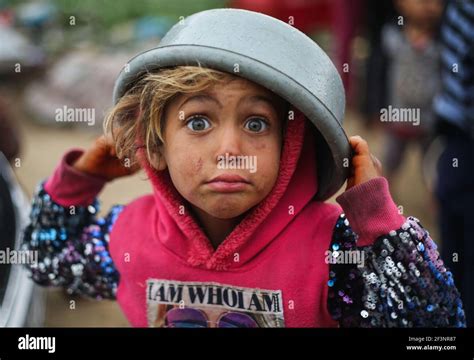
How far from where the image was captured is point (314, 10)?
436 cm

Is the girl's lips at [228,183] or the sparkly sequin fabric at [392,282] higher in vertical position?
the girl's lips at [228,183]

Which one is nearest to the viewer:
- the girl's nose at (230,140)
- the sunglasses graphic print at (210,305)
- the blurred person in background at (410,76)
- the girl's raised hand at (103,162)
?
the girl's nose at (230,140)

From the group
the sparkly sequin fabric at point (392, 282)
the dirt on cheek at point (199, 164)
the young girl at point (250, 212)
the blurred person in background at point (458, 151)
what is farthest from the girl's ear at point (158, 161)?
the blurred person in background at point (458, 151)

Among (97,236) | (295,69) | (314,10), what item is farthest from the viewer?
(314,10)

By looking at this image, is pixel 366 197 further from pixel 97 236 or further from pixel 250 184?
pixel 97 236

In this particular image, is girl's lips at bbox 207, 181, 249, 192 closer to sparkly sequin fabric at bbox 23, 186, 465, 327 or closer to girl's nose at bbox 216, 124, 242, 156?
girl's nose at bbox 216, 124, 242, 156

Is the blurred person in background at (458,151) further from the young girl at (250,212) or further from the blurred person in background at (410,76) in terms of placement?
the blurred person in background at (410,76)

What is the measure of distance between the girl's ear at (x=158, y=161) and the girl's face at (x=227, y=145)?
0.18 ft

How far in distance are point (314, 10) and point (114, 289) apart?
332 centimetres

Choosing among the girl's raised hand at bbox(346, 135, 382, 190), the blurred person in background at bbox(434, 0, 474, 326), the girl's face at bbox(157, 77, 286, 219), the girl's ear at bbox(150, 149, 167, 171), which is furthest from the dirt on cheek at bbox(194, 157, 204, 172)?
the blurred person in background at bbox(434, 0, 474, 326)

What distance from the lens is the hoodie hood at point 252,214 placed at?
1107 mm

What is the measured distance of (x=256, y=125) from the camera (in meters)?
1.07

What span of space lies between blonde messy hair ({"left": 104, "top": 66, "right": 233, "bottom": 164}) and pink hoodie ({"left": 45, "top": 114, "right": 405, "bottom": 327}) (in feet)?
0.15
